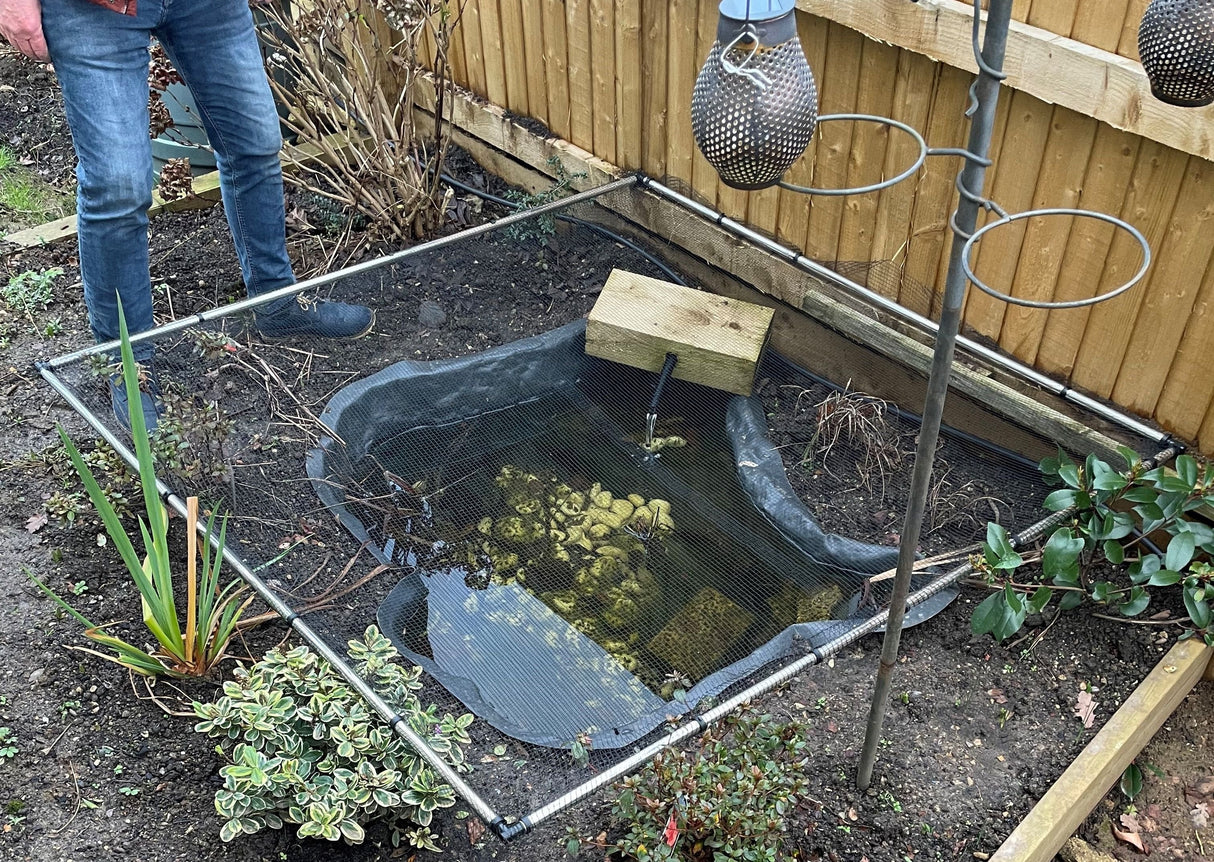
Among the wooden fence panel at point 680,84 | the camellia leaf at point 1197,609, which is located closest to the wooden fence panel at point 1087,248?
the camellia leaf at point 1197,609

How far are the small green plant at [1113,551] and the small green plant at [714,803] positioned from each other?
0.65 metres

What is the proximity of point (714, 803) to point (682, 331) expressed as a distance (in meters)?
1.45

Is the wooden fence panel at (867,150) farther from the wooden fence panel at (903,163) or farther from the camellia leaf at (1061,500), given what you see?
the camellia leaf at (1061,500)

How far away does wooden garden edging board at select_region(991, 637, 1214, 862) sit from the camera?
1.80 meters

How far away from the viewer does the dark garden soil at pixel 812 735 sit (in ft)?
5.98

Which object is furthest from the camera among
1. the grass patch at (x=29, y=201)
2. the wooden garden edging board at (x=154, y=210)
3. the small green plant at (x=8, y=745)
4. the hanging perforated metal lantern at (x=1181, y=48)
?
the grass patch at (x=29, y=201)

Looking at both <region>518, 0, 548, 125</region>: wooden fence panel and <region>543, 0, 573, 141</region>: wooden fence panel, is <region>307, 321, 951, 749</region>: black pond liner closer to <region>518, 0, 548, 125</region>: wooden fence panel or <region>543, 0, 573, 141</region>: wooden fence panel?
<region>543, 0, 573, 141</region>: wooden fence panel

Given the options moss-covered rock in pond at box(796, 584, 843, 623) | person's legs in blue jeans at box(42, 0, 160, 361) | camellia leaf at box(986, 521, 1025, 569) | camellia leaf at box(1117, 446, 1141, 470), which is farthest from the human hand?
camellia leaf at box(1117, 446, 1141, 470)

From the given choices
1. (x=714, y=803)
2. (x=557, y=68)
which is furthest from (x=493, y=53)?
(x=714, y=803)

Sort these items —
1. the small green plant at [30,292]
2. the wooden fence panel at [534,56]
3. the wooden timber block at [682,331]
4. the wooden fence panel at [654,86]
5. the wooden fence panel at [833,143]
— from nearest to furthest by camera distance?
the wooden fence panel at [833,143] → the wooden timber block at [682,331] → the wooden fence panel at [654,86] → the small green plant at [30,292] → the wooden fence panel at [534,56]

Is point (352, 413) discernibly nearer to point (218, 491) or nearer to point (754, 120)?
point (218, 491)

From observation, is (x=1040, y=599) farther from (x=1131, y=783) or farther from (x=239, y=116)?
(x=239, y=116)

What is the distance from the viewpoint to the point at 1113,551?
2127 millimetres

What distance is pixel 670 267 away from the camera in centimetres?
318
